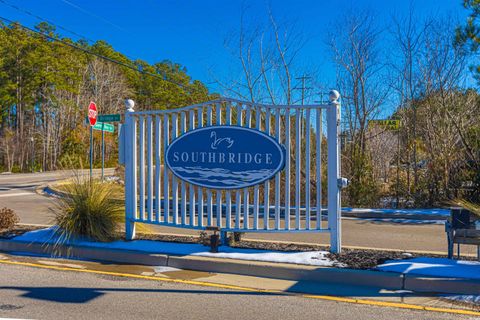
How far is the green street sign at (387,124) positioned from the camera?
13641 millimetres

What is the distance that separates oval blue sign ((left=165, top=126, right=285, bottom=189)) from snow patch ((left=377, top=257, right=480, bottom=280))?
2.07 meters

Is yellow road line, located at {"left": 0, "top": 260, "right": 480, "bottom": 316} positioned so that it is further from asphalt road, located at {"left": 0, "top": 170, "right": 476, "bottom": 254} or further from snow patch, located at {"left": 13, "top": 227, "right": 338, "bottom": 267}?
asphalt road, located at {"left": 0, "top": 170, "right": 476, "bottom": 254}

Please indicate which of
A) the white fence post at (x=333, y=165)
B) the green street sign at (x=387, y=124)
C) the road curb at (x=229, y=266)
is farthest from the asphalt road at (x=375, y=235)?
the green street sign at (x=387, y=124)

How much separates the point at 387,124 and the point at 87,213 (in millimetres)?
9814

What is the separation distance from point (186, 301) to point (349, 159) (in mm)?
10319

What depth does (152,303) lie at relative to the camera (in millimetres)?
4848

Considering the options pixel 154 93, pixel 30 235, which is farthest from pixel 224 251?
pixel 154 93

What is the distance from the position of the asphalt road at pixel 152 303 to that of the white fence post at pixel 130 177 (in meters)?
1.78

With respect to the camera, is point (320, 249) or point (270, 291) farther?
point (320, 249)

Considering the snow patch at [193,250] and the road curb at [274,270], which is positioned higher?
the snow patch at [193,250]

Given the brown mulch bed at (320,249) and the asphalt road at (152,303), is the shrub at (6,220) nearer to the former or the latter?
the brown mulch bed at (320,249)

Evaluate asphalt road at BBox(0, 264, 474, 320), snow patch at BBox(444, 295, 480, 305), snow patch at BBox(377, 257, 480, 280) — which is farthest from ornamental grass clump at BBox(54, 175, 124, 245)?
snow patch at BBox(444, 295, 480, 305)

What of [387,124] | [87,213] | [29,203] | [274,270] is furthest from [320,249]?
[29,203]

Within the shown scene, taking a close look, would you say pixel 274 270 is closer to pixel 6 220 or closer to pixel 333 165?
pixel 333 165
